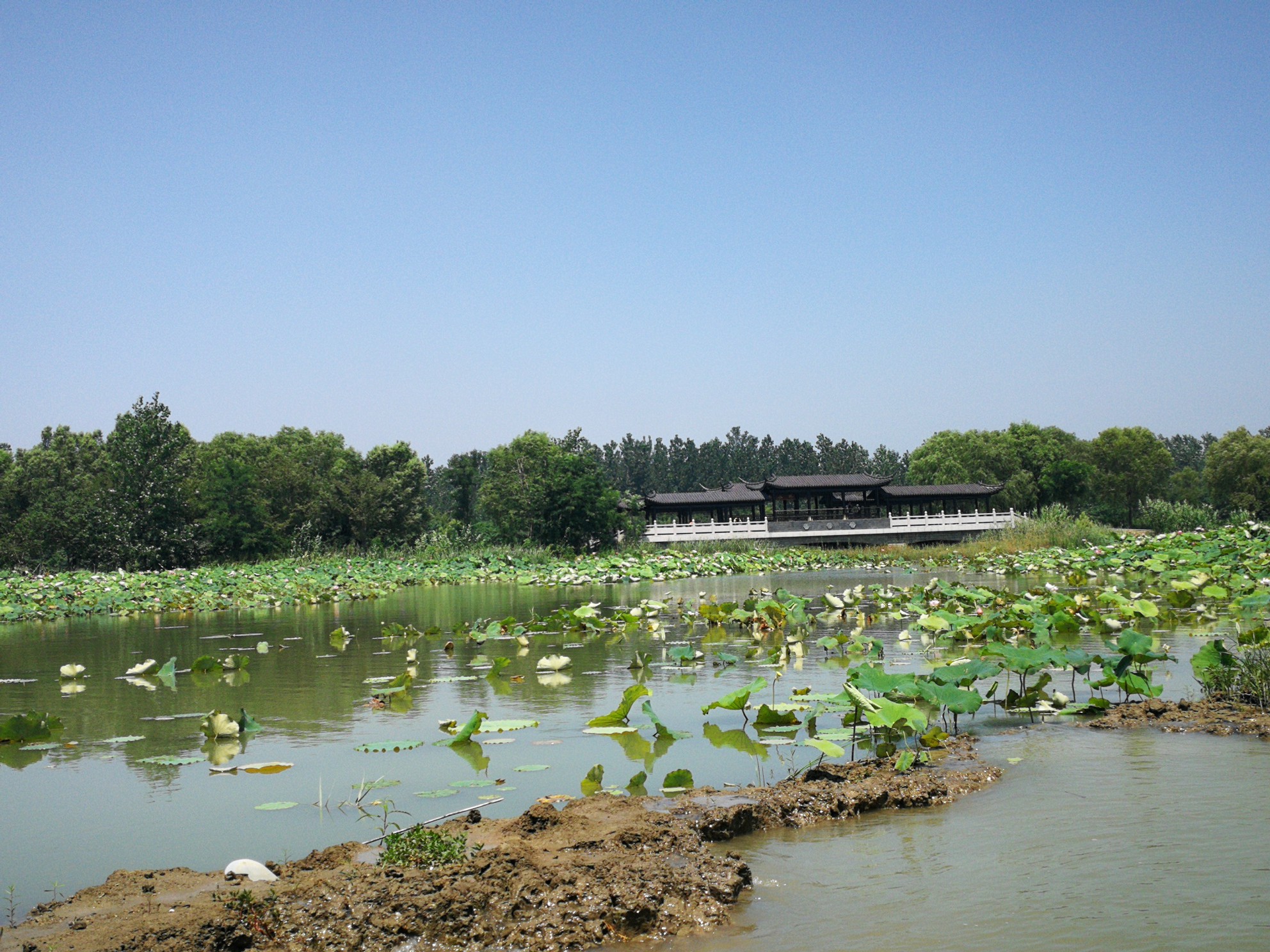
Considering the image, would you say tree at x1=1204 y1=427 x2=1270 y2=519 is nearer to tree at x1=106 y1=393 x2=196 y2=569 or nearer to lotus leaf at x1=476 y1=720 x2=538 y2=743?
tree at x1=106 y1=393 x2=196 y2=569

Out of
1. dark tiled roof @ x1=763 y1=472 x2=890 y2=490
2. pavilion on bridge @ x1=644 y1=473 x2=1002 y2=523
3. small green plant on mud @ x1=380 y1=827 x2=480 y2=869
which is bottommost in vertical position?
small green plant on mud @ x1=380 y1=827 x2=480 y2=869

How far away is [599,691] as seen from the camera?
331 inches

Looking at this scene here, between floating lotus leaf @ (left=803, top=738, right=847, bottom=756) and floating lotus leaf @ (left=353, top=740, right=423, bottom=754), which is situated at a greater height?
floating lotus leaf @ (left=803, top=738, right=847, bottom=756)

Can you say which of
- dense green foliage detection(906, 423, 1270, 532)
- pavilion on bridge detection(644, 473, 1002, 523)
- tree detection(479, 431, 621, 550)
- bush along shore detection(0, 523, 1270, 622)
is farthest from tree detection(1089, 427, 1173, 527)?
tree detection(479, 431, 621, 550)

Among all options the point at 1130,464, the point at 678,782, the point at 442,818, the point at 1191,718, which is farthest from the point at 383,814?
the point at 1130,464

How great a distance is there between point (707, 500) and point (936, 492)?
1252 cm

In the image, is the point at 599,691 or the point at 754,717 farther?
the point at 599,691

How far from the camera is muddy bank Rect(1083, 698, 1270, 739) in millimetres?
5949

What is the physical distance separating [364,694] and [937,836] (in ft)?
18.9

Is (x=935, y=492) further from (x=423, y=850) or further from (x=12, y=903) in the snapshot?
(x=12, y=903)

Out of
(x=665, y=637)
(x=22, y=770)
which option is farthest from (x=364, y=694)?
(x=665, y=637)

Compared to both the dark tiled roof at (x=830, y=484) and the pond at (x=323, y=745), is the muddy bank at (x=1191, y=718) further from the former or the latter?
the dark tiled roof at (x=830, y=484)

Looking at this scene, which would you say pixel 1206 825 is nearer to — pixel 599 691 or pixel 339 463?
pixel 599 691

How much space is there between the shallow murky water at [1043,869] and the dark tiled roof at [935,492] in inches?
1893
